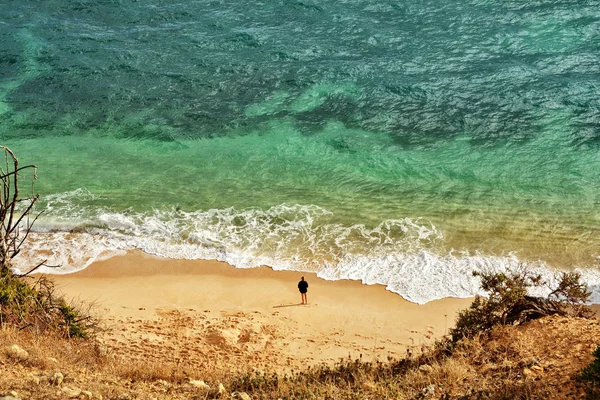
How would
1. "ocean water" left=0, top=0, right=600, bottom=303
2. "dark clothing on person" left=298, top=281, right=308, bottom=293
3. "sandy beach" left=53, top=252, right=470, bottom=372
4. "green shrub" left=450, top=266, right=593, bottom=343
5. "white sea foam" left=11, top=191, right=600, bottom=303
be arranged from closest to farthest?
"green shrub" left=450, top=266, right=593, bottom=343 → "sandy beach" left=53, top=252, right=470, bottom=372 → "dark clothing on person" left=298, top=281, right=308, bottom=293 → "white sea foam" left=11, top=191, right=600, bottom=303 → "ocean water" left=0, top=0, right=600, bottom=303

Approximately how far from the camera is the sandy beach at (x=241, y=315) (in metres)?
14.6

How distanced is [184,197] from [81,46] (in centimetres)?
1556

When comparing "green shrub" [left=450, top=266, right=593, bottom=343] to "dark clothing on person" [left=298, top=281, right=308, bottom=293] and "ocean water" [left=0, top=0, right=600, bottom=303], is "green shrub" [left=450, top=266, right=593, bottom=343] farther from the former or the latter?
"dark clothing on person" [left=298, top=281, right=308, bottom=293]

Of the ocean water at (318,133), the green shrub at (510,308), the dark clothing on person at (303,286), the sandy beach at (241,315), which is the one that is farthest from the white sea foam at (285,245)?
the green shrub at (510,308)

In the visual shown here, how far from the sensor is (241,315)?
16.3m

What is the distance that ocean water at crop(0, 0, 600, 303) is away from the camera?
1950 cm

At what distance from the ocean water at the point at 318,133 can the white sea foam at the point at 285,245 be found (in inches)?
2.6

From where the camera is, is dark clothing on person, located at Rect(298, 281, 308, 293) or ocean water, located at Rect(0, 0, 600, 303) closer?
dark clothing on person, located at Rect(298, 281, 308, 293)

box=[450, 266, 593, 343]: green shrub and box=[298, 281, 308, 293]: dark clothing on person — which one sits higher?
box=[450, 266, 593, 343]: green shrub

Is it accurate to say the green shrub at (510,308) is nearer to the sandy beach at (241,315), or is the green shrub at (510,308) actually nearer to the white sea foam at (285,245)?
the sandy beach at (241,315)

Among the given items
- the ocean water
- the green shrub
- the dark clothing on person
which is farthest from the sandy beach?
the green shrub

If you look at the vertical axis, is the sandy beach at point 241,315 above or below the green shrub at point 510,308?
below

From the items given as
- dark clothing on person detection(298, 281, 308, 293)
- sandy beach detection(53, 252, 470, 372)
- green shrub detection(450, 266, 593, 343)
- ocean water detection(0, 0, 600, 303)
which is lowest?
sandy beach detection(53, 252, 470, 372)

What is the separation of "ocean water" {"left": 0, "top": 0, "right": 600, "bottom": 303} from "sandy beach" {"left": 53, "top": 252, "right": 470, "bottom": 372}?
27.2 inches
